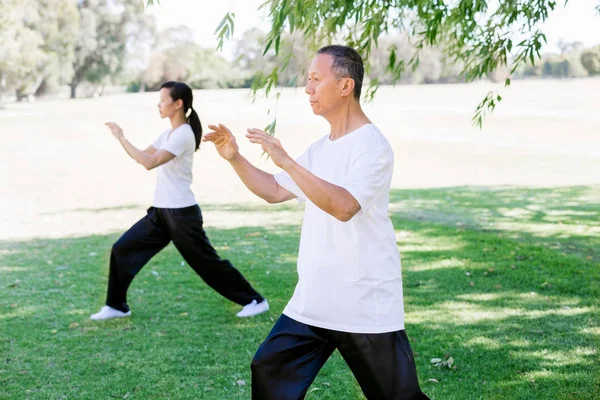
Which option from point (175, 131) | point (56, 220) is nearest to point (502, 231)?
point (175, 131)

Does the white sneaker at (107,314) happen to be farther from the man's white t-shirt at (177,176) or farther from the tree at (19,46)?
the tree at (19,46)

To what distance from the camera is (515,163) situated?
76.4ft

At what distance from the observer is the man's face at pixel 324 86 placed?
317 centimetres

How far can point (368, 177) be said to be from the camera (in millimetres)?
2977

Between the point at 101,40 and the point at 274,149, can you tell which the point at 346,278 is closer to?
the point at 274,149

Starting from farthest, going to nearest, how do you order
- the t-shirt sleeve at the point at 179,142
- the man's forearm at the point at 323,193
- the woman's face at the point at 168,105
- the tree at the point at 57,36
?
the tree at the point at 57,36 → the woman's face at the point at 168,105 → the t-shirt sleeve at the point at 179,142 → the man's forearm at the point at 323,193

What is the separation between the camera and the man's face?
3.17 metres

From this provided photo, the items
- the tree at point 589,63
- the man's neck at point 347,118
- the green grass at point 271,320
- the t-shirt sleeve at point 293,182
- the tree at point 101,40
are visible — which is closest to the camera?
the man's neck at point 347,118

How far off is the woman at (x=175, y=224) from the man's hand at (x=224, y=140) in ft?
8.78

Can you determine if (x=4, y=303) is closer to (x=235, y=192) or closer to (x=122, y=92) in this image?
(x=235, y=192)

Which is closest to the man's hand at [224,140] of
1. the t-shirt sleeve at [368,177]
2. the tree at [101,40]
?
the t-shirt sleeve at [368,177]

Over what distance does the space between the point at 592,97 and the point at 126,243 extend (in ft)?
139

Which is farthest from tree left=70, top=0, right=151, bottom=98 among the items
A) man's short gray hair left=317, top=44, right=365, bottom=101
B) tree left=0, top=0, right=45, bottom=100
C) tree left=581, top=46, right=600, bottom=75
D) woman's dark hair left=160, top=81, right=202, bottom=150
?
man's short gray hair left=317, top=44, right=365, bottom=101

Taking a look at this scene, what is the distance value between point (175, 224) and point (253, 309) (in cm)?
105
